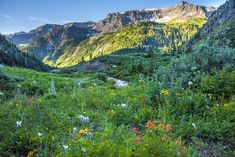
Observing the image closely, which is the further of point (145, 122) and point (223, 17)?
point (223, 17)

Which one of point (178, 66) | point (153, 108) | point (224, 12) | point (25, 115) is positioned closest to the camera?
point (25, 115)

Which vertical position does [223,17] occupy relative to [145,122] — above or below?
above

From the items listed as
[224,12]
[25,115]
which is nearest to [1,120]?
[25,115]

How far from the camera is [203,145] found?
7320mm

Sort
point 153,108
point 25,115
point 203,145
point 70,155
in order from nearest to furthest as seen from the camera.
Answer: point 70,155 → point 203,145 → point 25,115 → point 153,108

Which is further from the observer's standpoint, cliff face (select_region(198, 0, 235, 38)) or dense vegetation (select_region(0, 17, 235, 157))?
cliff face (select_region(198, 0, 235, 38))

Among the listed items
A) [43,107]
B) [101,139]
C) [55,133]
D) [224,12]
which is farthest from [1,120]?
[224,12]

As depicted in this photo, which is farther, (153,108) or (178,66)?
(178,66)

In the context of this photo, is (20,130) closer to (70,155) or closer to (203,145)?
(70,155)

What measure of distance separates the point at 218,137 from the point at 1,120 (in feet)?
16.5

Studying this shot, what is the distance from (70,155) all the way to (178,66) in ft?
29.7

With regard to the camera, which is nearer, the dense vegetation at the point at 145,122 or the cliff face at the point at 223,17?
the dense vegetation at the point at 145,122

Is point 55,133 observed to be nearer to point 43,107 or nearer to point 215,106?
point 43,107

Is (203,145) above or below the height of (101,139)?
below
